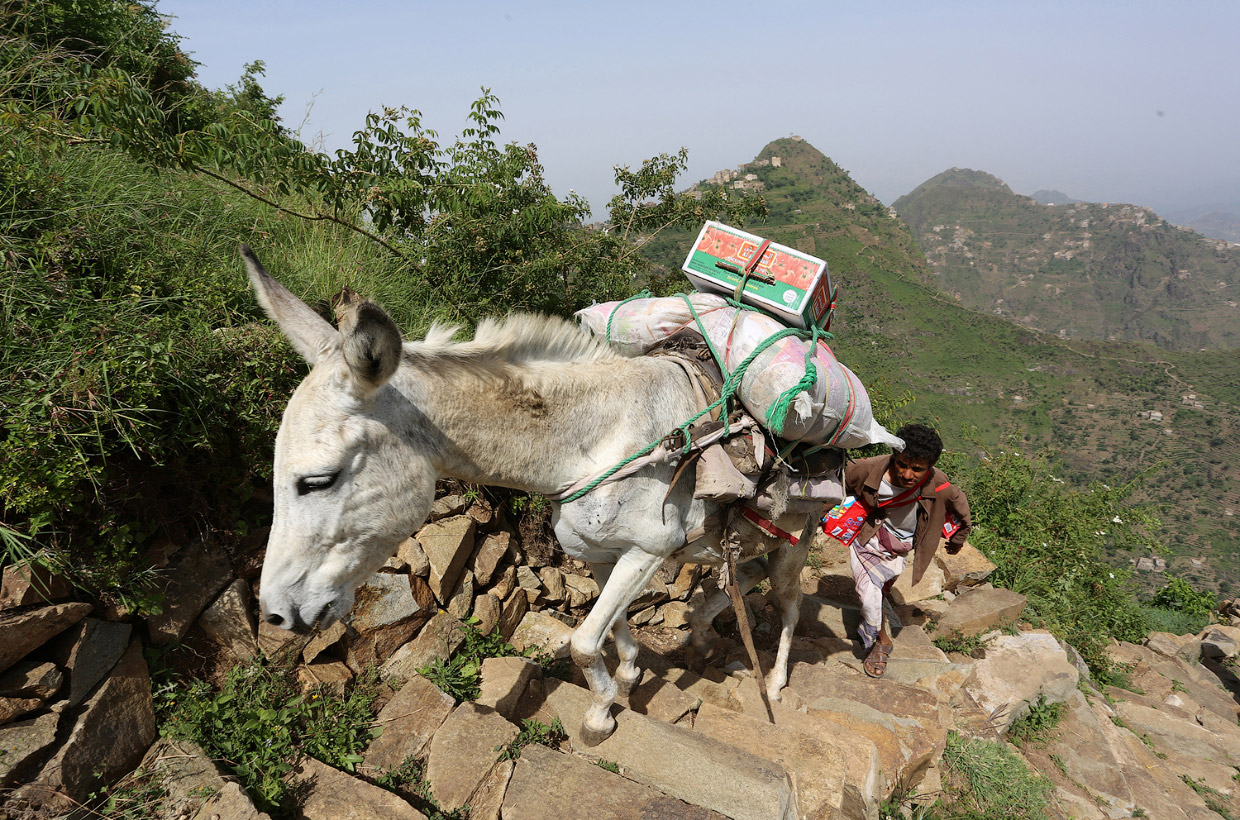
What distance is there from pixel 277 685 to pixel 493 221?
12.8 feet

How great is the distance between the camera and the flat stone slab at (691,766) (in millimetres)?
2416

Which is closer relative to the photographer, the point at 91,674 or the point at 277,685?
the point at 91,674

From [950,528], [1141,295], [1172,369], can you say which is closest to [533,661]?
[950,528]

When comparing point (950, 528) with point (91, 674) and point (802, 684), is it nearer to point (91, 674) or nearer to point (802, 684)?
point (802, 684)

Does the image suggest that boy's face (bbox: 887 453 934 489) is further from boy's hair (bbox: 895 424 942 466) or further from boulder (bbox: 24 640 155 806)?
boulder (bbox: 24 640 155 806)

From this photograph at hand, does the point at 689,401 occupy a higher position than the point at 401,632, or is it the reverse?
the point at 689,401

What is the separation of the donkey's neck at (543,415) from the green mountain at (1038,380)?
31.8 meters

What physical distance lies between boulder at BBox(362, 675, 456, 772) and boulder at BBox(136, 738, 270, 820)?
0.63m

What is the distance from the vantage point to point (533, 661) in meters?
3.73

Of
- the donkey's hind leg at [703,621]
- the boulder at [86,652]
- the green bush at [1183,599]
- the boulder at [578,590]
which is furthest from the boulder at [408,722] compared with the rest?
the green bush at [1183,599]

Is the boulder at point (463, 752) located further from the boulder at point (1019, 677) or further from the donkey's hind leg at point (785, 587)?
the boulder at point (1019, 677)

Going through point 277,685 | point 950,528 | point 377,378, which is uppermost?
point 377,378

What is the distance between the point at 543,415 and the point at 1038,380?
63.8 m

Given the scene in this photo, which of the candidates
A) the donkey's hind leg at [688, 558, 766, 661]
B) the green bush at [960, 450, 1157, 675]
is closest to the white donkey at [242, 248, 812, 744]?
the donkey's hind leg at [688, 558, 766, 661]
